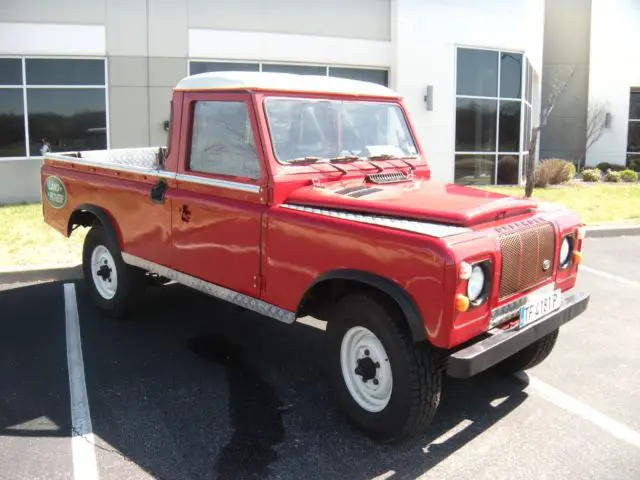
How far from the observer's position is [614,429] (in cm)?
372

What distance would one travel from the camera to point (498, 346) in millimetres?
3328

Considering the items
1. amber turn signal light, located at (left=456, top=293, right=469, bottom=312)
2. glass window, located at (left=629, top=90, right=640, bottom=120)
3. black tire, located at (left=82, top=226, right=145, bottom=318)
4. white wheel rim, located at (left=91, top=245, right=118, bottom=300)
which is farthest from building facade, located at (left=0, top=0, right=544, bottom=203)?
amber turn signal light, located at (left=456, top=293, right=469, bottom=312)

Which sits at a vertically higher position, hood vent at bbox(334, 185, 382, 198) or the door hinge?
hood vent at bbox(334, 185, 382, 198)

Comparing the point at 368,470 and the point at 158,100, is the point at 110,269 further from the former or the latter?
the point at 158,100

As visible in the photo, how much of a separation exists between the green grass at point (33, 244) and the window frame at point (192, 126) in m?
3.37

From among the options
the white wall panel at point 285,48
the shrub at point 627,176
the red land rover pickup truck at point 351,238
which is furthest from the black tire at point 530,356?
the shrub at point 627,176

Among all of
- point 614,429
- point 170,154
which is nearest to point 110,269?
point 170,154

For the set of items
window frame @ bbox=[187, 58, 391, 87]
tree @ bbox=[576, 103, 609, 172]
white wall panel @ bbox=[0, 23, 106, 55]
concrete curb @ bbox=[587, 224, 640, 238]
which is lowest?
concrete curb @ bbox=[587, 224, 640, 238]

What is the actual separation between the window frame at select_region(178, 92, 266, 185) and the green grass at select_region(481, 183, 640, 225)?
23.2ft

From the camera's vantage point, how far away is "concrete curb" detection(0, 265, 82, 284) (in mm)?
6902

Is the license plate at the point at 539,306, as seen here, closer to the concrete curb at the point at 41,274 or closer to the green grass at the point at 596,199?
the concrete curb at the point at 41,274

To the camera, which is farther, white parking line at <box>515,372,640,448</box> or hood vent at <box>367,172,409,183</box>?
hood vent at <box>367,172,409,183</box>

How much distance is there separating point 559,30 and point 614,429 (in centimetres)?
2336

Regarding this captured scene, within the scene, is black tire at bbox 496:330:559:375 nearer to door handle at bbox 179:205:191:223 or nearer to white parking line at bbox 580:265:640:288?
door handle at bbox 179:205:191:223
